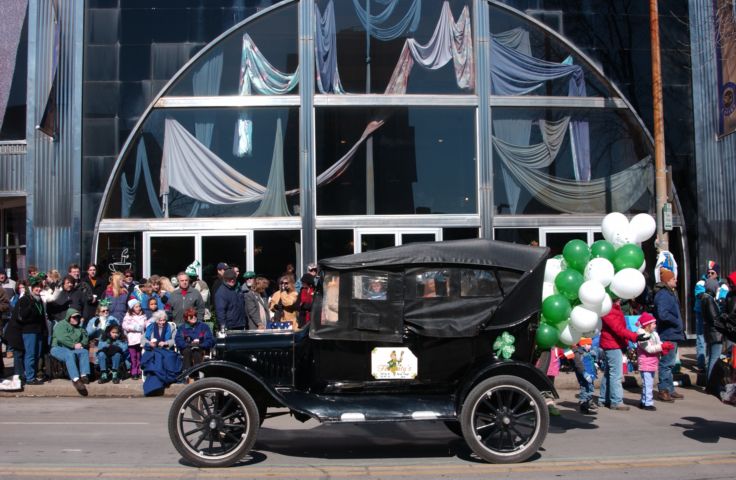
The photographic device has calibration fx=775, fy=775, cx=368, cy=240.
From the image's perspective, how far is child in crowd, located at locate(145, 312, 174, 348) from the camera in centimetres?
1289

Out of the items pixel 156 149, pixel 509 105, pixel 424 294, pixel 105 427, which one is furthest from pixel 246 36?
pixel 424 294

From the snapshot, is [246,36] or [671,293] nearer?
[671,293]

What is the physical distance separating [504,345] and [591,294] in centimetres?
115

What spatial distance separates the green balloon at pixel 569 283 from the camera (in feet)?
27.6

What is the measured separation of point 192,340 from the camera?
517 inches

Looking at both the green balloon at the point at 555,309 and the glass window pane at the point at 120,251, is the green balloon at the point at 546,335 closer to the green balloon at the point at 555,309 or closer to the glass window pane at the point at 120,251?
the green balloon at the point at 555,309

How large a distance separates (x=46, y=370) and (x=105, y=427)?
4600 millimetres

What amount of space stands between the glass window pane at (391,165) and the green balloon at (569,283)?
947cm

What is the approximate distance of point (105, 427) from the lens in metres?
10.0

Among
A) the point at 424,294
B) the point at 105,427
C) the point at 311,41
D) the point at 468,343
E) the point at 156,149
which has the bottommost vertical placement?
the point at 105,427

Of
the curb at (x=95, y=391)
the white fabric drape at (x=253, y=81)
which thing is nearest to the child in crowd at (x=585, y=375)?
the curb at (x=95, y=391)

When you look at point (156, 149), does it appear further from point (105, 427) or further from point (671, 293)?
point (671, 293)

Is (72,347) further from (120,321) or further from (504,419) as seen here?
(504,419)

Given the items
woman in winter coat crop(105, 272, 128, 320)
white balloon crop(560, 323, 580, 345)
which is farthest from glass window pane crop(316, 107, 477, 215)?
white balloon crop(560, 323, 580, 345)
